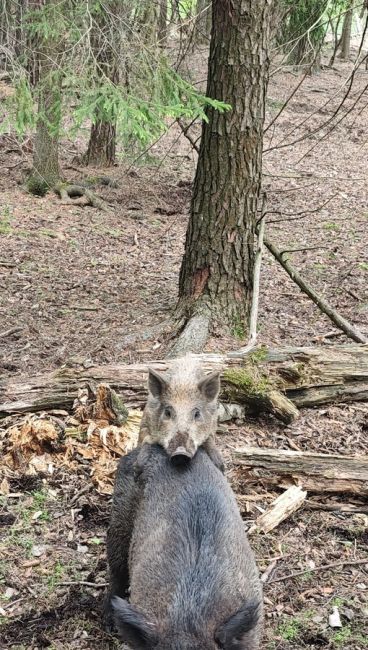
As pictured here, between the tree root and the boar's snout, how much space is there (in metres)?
10.5

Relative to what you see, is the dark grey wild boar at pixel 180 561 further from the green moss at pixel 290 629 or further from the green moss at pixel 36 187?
the green moss at pixel 36 187

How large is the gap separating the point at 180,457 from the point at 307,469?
1792 mm

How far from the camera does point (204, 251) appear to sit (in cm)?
739

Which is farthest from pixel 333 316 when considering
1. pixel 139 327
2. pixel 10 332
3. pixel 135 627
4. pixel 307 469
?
pixel 135 627

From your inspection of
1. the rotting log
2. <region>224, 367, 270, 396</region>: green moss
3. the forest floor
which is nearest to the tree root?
the forest floor

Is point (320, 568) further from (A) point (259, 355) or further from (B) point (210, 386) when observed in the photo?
(A) point (259, 355)

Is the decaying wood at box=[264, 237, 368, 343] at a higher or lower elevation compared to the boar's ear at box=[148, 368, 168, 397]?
lower

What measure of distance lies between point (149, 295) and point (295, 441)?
4.06 meters

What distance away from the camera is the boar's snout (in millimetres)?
3912

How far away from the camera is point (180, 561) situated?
3213 millimetres

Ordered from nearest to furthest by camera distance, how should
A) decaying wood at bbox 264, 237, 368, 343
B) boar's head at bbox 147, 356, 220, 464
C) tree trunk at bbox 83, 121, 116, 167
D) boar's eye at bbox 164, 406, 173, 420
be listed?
boar's head at bbox 147, 356, 220, 464 → boar's eye at bbox 164, 406, 173, 420 → decaying wood at bbox 264, 237, 368, 343 → tree trunk at bbox 83, 121, 116, 167

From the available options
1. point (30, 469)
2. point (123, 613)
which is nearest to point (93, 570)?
point (30, 469)

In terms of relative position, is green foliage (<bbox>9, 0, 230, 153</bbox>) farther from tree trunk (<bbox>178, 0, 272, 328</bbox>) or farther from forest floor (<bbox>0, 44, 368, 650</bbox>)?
forest floor (<bbox>0, 44, 368, 650</bbox>)

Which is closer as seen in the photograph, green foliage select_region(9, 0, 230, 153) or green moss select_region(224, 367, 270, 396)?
green moss select_region(224, 367, 270, 396)
